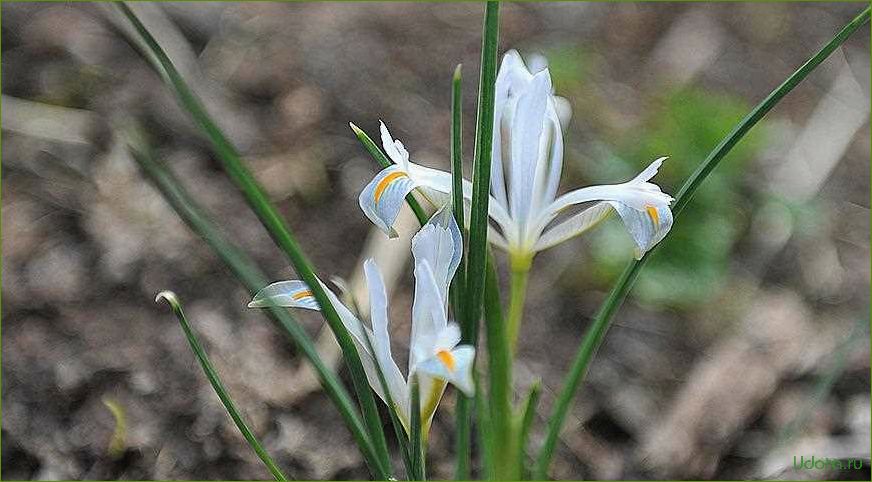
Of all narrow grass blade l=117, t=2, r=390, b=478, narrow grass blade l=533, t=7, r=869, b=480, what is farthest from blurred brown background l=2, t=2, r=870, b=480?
narrow grass blade l=533, t=7, r=869, b=480

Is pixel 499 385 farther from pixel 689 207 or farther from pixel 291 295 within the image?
pixel 689 207

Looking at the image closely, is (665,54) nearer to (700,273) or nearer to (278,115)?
(700,273)

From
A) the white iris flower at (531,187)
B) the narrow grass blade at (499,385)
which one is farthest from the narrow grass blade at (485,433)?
the white iris flower at (531,187)

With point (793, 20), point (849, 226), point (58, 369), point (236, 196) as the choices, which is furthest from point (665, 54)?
point (58, 369)

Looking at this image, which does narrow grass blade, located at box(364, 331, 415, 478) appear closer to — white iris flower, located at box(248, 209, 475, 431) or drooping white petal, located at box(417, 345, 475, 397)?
white iris flower, located at box(248, 209, 475, 431)

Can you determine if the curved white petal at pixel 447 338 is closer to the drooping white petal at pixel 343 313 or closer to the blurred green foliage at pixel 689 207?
the drooping white petal at pixel 343 313

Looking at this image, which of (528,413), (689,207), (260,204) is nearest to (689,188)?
(528,413)
